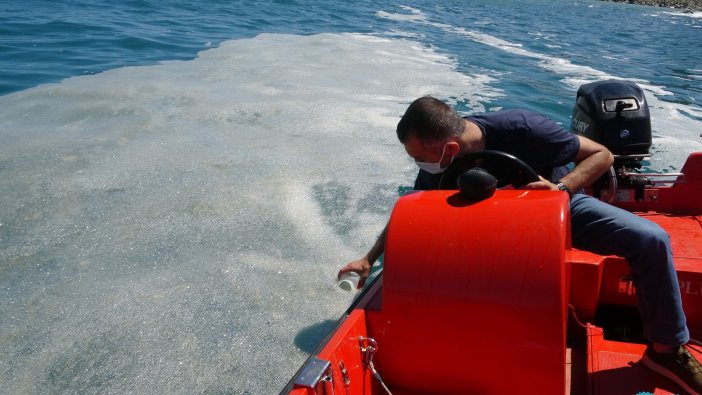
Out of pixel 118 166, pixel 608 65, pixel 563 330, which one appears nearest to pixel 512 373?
pixel 563 330

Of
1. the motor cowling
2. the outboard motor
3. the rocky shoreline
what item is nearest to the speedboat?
the outboard motor

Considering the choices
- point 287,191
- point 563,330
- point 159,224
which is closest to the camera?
point 563,330

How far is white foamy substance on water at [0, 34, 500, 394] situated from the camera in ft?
9.56

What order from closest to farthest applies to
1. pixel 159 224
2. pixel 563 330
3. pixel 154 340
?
pixel 563 330 → pixel 154 340 → pixel 159 224

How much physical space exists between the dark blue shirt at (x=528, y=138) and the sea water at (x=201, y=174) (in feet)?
4.62

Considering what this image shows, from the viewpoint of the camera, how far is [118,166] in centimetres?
486

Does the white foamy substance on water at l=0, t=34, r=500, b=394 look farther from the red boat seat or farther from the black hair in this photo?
the black hair

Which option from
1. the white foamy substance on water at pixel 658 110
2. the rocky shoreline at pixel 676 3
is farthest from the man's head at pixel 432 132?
the rocky shoreline at pixel 676 3

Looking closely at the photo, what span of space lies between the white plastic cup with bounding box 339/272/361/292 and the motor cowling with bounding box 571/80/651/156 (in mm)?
1875

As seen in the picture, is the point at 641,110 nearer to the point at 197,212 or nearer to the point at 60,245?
the point at 197,212

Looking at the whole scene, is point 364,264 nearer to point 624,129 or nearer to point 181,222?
point 624,129

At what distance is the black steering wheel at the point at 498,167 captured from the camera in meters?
2.14

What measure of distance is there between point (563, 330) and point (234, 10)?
1341cm

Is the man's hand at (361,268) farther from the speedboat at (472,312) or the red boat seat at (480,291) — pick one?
the red boat seat at (480,291)
